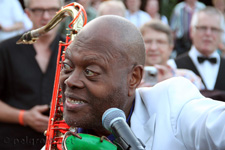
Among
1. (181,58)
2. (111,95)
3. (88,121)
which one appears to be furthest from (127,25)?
(181,58)

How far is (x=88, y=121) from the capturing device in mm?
2270

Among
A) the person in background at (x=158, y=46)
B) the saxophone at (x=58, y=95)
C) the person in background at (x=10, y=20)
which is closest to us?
the saxophone at (x=58, y=95)

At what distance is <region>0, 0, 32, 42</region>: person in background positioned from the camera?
711 centimetres

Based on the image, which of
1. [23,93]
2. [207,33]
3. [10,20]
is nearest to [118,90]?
[23,93]

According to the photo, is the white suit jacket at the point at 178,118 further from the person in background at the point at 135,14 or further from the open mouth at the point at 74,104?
the person in background at the point at 135,14

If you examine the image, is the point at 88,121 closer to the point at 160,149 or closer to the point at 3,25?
the point at 160,149

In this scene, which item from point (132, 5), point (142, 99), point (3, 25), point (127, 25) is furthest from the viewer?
point (132, 5)

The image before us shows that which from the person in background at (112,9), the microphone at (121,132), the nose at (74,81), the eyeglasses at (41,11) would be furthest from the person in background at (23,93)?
the microphone at (121,132)

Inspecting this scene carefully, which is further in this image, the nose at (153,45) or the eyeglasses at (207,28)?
the eyeglasses at (207,28)

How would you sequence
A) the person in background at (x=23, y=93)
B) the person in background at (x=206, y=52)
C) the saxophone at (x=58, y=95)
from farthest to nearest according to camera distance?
the person in background at (x=206, y=52)
the person in background at (x=23, y=93)
the saxophone at (x=58, y=95)

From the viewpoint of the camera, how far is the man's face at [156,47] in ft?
16.9

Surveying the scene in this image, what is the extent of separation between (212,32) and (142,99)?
371 cm

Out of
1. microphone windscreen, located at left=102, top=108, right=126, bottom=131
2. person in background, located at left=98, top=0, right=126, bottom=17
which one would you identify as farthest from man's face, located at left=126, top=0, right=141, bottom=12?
microphone windscreen, located at left=102, top=108, right=126, bottom=131

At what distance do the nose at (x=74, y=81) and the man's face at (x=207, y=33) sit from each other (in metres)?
4.08
